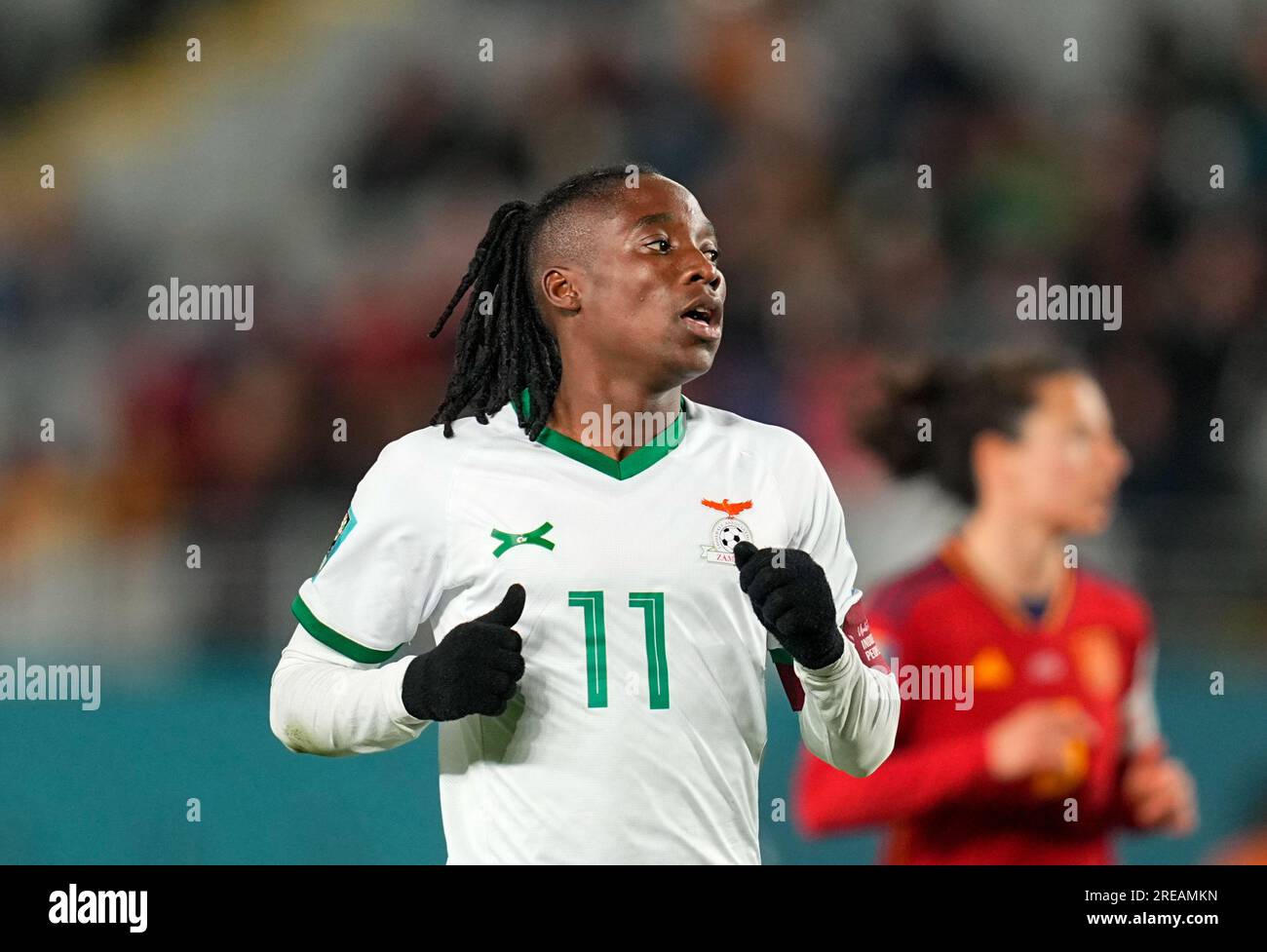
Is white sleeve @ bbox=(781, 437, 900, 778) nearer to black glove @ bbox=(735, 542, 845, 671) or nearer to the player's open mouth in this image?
black glove @ bbox=(735, 542, 845, 671)

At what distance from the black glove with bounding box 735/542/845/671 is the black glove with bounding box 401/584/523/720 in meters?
0.31

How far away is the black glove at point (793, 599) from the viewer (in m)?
1.86

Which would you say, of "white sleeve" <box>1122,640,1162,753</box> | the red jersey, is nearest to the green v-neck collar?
the red jersey

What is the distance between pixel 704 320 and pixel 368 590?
62 cm

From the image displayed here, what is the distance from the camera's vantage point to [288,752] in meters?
3.03

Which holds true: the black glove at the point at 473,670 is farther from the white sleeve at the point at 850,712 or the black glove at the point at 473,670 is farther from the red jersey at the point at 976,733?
the red jersey at the point at 976,733

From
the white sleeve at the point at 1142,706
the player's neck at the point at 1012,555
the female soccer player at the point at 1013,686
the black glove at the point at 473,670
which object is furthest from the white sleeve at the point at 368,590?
the white sleeve at the point at 1142,706

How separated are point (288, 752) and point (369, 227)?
1180 mm

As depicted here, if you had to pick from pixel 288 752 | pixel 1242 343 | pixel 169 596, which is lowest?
pixel 288 752

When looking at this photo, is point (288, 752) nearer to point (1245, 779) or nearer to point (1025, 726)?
point (1025, 726)

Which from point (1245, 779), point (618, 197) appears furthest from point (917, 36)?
point (1245, 779)

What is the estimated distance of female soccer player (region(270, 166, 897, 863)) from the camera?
77.2 inches

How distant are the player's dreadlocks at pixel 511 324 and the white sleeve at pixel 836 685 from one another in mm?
395

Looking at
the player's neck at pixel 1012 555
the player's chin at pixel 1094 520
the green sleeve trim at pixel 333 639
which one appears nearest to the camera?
the green sleeve trim at pixel 333 639
